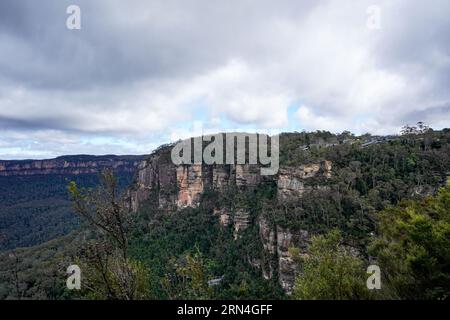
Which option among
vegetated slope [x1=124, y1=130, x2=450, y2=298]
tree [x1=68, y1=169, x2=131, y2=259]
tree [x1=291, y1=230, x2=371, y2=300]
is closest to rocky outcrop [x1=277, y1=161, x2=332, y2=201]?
vegetated slope [x1=124, y1=130, x2=450, y2=298]

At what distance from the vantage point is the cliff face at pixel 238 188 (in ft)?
135

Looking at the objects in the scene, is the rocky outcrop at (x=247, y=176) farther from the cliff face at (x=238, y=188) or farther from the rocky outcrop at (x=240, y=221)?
the rocky outcrop at (x=240, y=221)

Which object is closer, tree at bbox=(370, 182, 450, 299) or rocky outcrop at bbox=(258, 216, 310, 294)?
tree at bbox=(370, 182, 450, 299)

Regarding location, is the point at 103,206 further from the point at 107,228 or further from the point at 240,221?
the point at 240,221

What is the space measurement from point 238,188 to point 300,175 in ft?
→ 61.5

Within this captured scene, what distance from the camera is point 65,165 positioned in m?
176

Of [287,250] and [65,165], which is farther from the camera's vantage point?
[65,165]

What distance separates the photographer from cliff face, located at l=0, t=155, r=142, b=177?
16588 centimetres

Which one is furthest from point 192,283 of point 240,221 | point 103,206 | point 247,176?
point 247,176

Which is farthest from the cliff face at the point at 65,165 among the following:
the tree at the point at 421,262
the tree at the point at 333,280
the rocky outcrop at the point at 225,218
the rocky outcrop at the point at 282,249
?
the tree at the point at 333,280

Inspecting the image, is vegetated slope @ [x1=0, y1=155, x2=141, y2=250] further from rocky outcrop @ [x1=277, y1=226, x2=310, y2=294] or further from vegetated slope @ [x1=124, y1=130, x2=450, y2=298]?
rocky outcrop @ [x1=277, y1=226, x2=310, y2=294]
